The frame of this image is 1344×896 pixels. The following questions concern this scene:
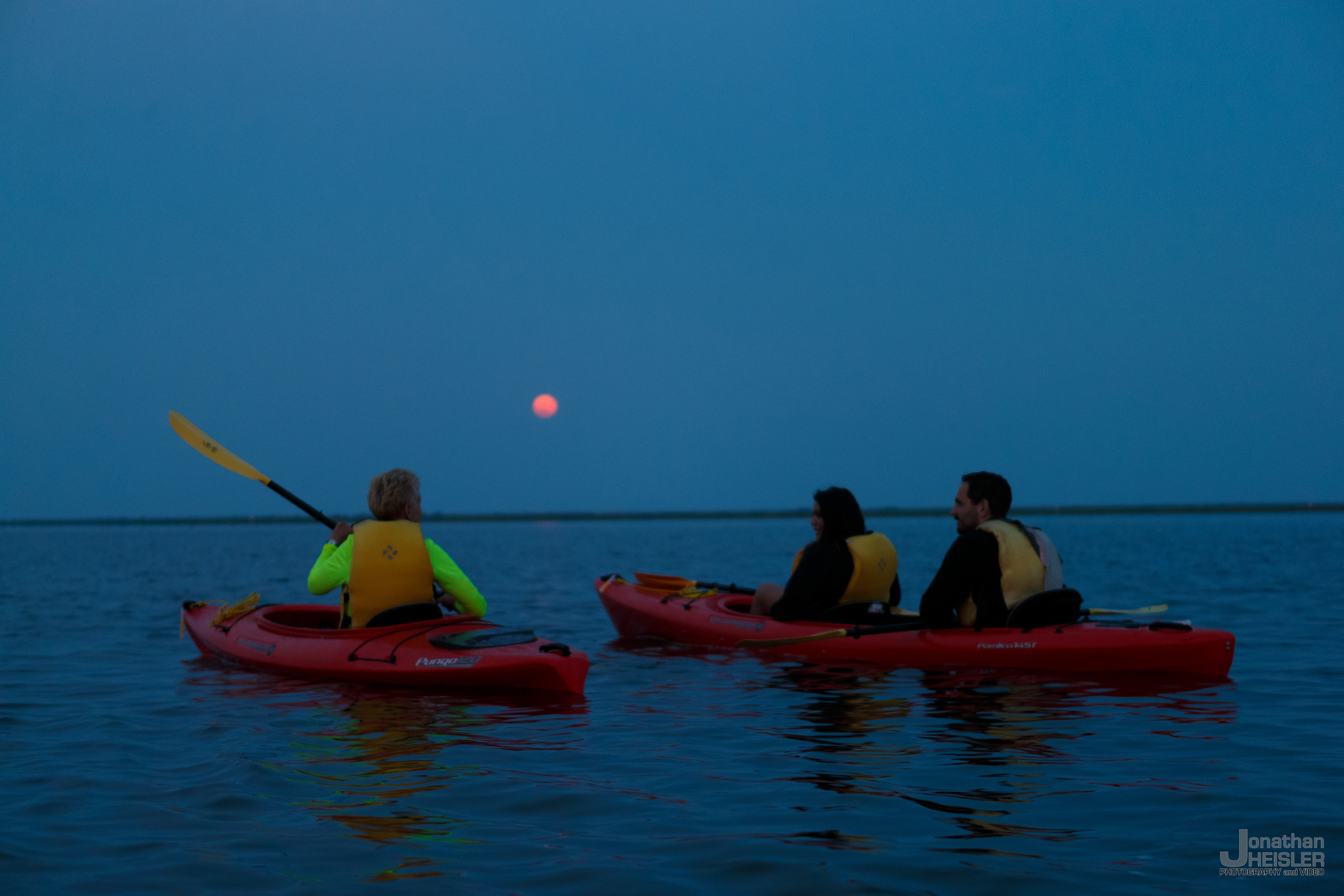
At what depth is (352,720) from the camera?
20.9 ft

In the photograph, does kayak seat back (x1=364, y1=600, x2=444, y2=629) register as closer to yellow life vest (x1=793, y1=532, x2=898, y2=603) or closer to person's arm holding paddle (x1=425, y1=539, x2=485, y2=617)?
person's arm holding paddle (x1=425, y1=539, x2=485, y2=617)

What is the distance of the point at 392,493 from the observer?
728 cm

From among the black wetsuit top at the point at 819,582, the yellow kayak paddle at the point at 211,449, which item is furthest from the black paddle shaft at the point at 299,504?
the black wetsuit top at the point at 819,582

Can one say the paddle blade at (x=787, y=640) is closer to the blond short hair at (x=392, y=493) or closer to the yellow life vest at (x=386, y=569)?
the yellow life vest at (x=386, y=569)

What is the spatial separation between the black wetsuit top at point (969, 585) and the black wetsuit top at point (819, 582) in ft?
2.24

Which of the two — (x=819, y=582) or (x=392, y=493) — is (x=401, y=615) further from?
(x=819, y=582)

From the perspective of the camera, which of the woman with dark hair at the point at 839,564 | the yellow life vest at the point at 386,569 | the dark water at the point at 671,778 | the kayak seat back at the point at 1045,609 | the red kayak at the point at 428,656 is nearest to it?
the dark water at the point at 671,778

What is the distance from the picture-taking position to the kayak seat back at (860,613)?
8.67 metres

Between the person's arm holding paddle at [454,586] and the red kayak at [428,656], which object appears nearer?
the red kayak at [428,656]

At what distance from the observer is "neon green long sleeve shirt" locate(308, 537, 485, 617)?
733cm

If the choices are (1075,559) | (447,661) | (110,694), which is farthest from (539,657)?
(1075,559)

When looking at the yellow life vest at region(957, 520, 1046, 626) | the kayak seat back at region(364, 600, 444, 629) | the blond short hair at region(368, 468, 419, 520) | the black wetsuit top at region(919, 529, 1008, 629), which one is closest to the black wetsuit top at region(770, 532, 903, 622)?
the black wetsuit top at region(919, 529, 1008, 629)

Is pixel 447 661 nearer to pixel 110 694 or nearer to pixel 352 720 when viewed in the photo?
pixel 352 720

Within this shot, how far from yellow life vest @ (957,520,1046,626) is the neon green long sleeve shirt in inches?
157
